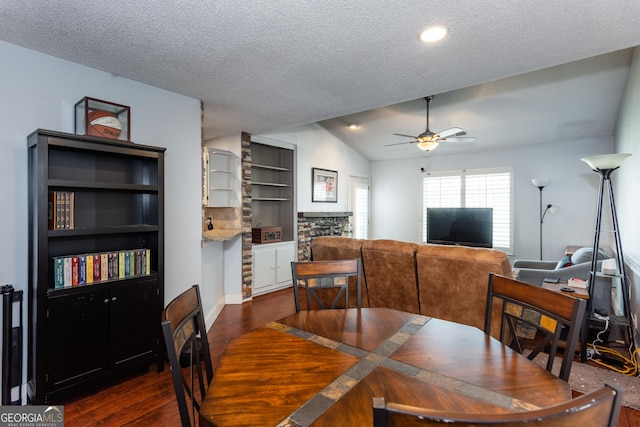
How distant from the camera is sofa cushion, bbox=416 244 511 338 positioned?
254 cm

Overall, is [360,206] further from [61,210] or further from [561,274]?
[61,210]

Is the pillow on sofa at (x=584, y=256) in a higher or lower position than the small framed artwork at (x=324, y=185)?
lower

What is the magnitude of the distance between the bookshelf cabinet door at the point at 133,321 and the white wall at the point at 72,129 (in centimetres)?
46

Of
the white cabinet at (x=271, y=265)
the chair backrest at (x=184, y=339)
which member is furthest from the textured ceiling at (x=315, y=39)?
the white cabinet at (x=271, y=265)

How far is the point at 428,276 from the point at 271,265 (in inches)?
114

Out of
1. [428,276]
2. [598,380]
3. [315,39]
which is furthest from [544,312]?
[315,39]

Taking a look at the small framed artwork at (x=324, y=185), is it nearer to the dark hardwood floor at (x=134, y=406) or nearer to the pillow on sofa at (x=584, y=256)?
the dark hardwood floor at (x=134, y=406)

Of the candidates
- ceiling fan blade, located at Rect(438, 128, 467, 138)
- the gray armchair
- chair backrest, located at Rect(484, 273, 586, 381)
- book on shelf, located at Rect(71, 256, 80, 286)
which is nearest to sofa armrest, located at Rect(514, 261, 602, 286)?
the gray armchair

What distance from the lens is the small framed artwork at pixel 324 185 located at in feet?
19.3

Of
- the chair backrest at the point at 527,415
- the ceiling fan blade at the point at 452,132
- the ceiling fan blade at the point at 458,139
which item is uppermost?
the ceiling fan blade at the point at 452,132

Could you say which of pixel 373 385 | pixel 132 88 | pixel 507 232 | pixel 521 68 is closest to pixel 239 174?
pixel 132 88

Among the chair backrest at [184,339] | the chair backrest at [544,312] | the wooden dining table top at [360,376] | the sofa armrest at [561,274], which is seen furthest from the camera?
the sofa armrest at [561,274]

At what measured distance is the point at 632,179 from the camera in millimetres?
3168

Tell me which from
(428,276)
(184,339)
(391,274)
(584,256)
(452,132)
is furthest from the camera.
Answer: (452,132)
